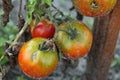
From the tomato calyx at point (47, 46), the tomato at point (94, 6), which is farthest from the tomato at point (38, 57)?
the tomato at point (94, 6)

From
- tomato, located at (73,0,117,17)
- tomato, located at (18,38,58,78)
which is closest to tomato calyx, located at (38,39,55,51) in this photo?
tomato, located at (18,38,58,78)

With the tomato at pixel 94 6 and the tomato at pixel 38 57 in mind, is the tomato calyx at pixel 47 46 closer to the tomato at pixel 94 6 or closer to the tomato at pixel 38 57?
the tomato at pixel 38 57

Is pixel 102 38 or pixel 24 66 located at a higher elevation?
pixel 24 66

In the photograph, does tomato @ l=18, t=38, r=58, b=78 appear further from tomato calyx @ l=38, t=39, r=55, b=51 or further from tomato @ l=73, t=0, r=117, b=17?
tomato @ l=73, t=0, r=117, b=17

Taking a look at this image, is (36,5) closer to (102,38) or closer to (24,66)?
(24,66)

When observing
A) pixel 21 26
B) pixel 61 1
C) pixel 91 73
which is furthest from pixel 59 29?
pixel 61 1

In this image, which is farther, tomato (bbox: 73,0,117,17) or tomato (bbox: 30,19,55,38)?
tomato (bbox: 30,19,55,38)
